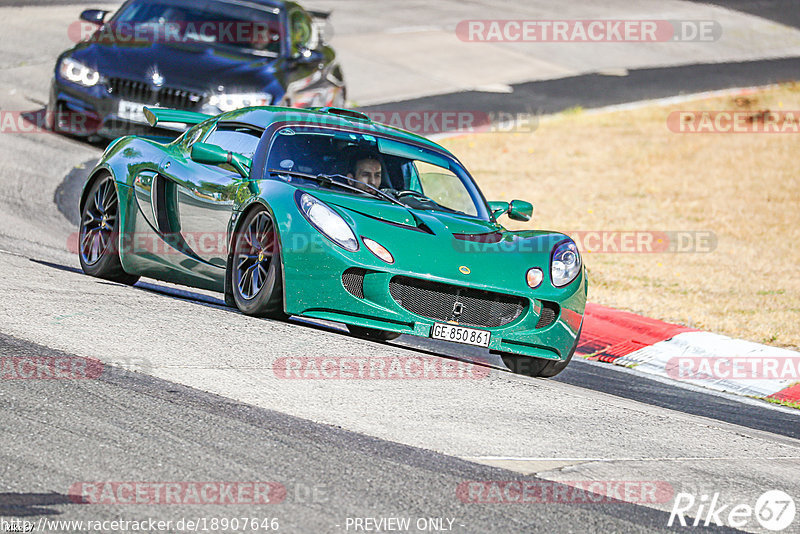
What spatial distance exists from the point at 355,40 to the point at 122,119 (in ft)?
37.7

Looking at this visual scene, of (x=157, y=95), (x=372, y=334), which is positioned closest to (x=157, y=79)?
(x=157, y=95)

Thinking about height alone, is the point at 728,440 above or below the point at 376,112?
below

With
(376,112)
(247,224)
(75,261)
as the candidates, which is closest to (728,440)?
(247,224)

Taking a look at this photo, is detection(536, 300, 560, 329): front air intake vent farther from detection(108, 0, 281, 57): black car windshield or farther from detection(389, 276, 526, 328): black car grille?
detection(108, 0, 281, 57): black car windshield

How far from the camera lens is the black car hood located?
1326 cm

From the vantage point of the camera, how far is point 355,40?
24094 millimetres

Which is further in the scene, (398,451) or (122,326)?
(122,326)

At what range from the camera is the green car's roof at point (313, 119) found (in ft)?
26.8

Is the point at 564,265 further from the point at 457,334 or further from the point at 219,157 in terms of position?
the point at 219,157

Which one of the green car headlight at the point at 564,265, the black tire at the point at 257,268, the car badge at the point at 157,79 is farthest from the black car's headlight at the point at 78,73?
the green car headlight at the point at 564,265

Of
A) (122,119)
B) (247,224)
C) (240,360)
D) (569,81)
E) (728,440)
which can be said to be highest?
(569,81)

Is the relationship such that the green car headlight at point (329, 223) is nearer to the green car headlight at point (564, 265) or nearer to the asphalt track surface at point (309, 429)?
the asphalt track surface at point (309, 429)

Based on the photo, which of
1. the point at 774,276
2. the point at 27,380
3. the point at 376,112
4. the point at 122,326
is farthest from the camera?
the point at 376,112

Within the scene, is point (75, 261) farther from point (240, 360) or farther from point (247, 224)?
point (240, 360)
